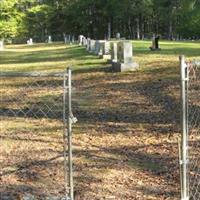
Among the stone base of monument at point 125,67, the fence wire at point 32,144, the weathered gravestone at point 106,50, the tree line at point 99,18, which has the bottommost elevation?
the fence wire at point 32,144

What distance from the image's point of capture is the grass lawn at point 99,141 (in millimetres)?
7410

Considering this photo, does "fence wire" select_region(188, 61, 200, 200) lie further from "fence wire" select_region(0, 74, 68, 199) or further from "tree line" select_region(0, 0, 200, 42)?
"tree line" select_region(0, 0, 200, 42)

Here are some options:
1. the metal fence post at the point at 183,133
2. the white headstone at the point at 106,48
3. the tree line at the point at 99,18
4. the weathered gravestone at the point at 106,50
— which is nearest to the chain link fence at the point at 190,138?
the metal fence post at the point at 183,133

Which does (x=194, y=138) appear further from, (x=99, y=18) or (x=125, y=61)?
(x=99, y=18)

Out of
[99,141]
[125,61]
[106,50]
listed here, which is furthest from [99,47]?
[99,141]

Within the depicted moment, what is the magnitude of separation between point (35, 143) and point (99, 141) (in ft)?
3.67

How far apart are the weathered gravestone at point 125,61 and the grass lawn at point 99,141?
341cm

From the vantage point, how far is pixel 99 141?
1009 centimetres

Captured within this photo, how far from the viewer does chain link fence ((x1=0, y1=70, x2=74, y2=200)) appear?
23.2ft

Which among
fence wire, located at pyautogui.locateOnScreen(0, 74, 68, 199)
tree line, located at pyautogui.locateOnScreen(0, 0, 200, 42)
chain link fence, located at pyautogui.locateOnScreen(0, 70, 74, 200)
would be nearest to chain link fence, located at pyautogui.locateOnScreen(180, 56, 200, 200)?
chain link fence, located at pyautogui.locateOnScreen(0, 70, 74, 200)

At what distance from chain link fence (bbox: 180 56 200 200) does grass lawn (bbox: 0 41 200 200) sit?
0.74ft

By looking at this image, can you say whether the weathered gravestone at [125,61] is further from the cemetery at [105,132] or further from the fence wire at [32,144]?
the fence wire at [32,144]

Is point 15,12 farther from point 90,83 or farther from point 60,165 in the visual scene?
point 60,165

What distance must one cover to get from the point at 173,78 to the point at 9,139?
30.4 ft
